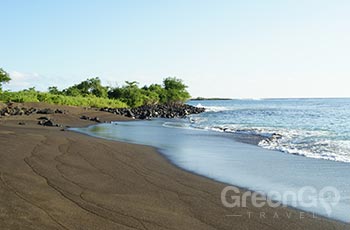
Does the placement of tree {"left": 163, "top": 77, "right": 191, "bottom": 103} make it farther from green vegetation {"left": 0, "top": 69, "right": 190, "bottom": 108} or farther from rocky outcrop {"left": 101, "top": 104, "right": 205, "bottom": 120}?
rocky outcrop {"left": 101, "top": 104, "right": 205, "bottom": 120}

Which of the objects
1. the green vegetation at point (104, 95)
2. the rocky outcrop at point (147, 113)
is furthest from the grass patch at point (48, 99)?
the rocky outcrop at point (147, 113)

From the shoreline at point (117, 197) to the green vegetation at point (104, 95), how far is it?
37485mm

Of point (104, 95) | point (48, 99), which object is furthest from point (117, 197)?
point (104, 95)

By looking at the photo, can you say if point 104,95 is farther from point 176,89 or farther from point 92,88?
point 176,89

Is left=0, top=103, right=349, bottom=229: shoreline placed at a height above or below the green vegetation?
below

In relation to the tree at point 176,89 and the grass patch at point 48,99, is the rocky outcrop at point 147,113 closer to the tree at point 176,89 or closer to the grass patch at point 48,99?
the grass patch at point 48,99

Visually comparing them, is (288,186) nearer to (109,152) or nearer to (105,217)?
(105,217)

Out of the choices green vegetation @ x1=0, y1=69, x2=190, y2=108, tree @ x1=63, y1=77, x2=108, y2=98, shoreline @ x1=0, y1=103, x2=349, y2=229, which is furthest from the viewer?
tree @ x1=63, y1=77, x2=108, y2=98

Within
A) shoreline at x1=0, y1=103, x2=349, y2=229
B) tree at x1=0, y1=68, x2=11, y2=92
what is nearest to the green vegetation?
tree at x1=0, y1=68, x2=11, y2=92

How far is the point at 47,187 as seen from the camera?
8.20 meters

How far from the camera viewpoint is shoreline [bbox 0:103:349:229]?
639 centimetres

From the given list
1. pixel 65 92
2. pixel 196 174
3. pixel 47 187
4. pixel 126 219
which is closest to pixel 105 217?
pixel 126 219

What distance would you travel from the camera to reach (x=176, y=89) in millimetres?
101500

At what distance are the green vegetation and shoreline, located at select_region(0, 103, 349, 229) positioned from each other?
123 ft
